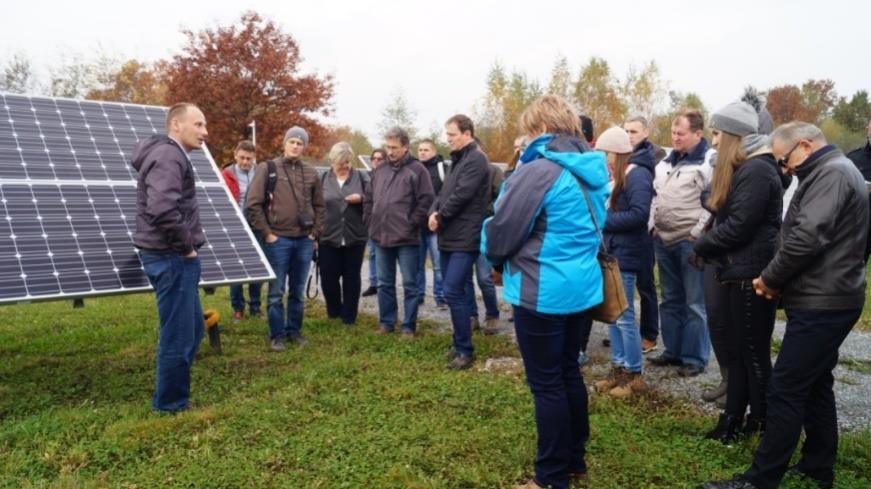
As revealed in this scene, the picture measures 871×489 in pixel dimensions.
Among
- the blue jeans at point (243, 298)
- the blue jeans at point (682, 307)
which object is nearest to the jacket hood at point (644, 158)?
the blue jeans at point (682, 307)

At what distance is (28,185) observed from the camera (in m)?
5.39

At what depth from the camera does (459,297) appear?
6.14 meters

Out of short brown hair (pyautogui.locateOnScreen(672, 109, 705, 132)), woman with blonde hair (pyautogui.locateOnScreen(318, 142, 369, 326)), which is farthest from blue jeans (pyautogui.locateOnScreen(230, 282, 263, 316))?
short brown hair (pyautogui.locateOnScreen(672, 109, 705, 132))

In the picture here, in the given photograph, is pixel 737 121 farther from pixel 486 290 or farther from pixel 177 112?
pixel 486 290

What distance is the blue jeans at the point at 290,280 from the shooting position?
6848 mm

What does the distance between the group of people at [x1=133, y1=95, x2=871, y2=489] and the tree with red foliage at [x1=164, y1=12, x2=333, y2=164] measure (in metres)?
16.6

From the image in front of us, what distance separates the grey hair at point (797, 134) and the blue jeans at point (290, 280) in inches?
186

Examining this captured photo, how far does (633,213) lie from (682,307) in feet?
4.22

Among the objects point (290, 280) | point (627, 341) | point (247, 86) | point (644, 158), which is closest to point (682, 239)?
point (644, 158)

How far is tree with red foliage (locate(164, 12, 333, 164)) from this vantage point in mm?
22469

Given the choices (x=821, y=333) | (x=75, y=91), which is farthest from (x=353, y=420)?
(x=75, y=91)

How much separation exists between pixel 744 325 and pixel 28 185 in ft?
17.9

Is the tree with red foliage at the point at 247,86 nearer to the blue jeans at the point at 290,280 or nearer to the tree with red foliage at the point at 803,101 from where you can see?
the blue jeans at the point at 290,280

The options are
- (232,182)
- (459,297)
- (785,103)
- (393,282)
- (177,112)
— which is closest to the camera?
(177,112)
